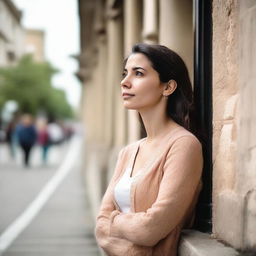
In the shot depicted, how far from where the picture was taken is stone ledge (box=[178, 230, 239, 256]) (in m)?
2.47

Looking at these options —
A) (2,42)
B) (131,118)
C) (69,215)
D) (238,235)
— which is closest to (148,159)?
(238,235)

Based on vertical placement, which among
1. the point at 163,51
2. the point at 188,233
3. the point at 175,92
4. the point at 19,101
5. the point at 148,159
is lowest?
the point at 19,101

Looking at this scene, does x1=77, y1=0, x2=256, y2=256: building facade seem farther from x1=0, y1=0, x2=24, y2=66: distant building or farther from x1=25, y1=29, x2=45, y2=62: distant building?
x1=25, y1=29, x2=45, y2=62: distant building

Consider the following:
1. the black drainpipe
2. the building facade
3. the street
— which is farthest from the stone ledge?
the street

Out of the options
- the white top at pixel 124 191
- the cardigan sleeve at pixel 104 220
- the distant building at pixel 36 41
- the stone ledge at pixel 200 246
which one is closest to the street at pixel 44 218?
the cardigan sleeve at pixel 104 220

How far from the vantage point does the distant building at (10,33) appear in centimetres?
7296

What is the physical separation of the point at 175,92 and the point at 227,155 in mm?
434

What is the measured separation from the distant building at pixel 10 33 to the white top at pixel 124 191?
68.1 meters

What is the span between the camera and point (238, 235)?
8.04 feet

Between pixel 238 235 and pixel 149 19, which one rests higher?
pixel 149 19

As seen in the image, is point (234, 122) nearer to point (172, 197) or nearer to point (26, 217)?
point (172, 197)

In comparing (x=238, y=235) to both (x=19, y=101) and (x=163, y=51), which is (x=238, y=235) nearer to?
(x=163, y=51)

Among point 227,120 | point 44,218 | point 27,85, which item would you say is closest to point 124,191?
point 227,120

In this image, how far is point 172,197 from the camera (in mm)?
2598
